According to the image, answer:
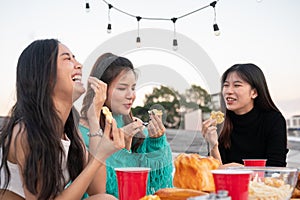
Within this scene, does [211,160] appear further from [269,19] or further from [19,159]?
[269,19]

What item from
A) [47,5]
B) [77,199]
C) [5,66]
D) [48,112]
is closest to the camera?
[77,199]

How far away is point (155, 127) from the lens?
135 centimetres

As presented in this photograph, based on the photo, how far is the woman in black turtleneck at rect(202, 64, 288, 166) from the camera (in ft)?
6.02

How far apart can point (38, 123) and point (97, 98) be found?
0.66 feet

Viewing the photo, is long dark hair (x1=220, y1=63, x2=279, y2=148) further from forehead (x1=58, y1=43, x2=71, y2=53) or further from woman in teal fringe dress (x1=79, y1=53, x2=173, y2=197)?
forehead (x1=58, y1=43, x2=71, y2=53)

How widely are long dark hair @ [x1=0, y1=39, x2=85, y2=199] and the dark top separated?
2.98 feet

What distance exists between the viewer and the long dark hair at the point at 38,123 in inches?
42.3

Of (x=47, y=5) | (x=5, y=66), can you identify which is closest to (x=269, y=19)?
(x=47, y=5)

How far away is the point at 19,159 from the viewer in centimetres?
109

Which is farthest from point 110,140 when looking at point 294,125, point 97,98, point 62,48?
point 294,125

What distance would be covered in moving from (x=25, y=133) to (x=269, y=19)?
2119mm

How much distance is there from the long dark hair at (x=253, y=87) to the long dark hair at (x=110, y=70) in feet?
2.05

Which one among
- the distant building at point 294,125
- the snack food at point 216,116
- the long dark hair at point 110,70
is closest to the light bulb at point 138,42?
the long dark hair at point 110,70

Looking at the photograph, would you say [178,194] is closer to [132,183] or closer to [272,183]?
[132,183]
